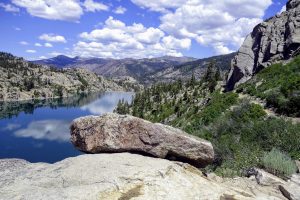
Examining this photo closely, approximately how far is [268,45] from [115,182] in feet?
235

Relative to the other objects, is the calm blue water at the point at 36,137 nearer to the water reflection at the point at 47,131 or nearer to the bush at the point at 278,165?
the water reflection at the point at 47,131

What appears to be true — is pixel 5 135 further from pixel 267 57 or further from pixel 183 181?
pixel 183 181

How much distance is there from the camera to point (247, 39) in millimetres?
89938

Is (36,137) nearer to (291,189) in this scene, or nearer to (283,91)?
(283,91)

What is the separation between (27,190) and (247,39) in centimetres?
8411

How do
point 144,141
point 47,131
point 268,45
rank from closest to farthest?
point 144,141 → point 268,45 → point 47,131

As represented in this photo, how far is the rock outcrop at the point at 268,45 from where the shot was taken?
71769 millimetres

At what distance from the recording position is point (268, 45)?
256ft

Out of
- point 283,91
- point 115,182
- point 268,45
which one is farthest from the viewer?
point 268,45

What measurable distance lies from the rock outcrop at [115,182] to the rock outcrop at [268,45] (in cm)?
5871

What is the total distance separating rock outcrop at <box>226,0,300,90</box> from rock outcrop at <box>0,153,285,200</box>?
193 ft

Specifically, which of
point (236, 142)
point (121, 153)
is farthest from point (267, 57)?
point (121, 153)

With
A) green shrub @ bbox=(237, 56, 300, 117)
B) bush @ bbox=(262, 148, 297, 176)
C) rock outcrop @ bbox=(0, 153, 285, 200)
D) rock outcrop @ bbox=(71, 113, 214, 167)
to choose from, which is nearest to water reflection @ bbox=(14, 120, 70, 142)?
green shrub @ bbox=(237, 56, 300, 117)

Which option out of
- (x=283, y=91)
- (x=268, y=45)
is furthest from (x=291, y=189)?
(x=268, y=45)
